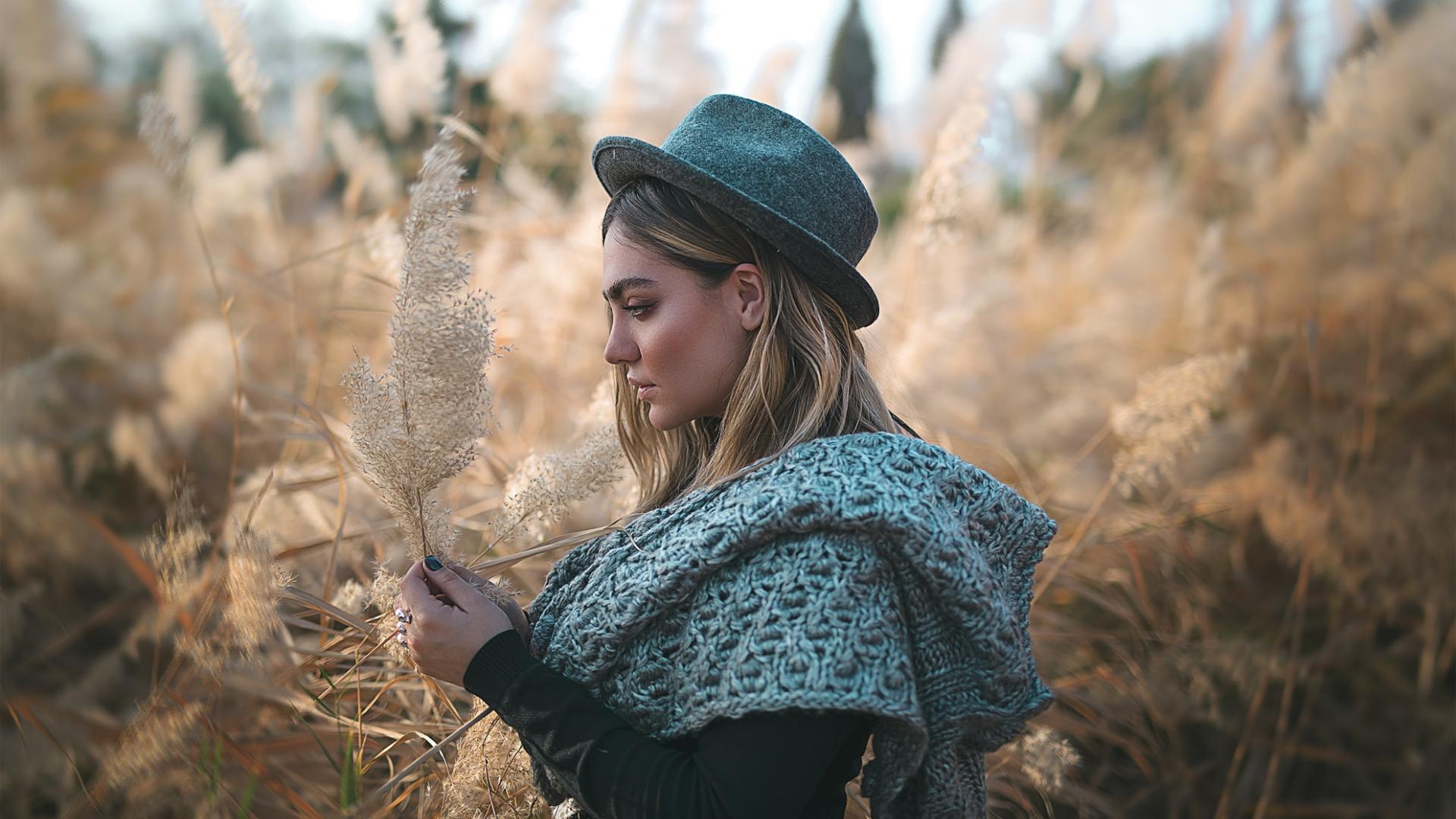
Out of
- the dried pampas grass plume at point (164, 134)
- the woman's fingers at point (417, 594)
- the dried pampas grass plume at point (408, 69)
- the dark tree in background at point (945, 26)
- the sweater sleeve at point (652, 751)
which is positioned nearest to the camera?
the sweater sleeve at point (652, 751)

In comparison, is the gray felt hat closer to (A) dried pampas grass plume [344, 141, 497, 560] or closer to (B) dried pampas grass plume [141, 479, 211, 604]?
(A) dried pampas grass plume [344, 141, 497, 560]

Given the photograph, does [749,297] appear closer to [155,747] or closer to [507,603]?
[507,603]

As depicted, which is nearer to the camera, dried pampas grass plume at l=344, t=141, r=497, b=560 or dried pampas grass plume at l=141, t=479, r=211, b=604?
dried pampas grass plume at l=344, t=141, r=497, b=560

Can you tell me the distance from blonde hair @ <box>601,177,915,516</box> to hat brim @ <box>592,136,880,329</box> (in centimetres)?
2

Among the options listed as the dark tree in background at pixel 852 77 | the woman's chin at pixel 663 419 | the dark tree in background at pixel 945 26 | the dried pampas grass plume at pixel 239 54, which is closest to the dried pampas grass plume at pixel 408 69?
the dried pampas grass plume at pixel 239 54

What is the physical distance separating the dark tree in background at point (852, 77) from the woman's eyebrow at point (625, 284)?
2.88m

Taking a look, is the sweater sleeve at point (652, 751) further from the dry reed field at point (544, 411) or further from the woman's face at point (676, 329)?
the woman's face at point (676, 329)

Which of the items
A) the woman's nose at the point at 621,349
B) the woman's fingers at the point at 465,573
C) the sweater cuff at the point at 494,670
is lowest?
the sweater cuff at the point at 494,670

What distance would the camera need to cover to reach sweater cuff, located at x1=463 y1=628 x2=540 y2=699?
1.10 meters

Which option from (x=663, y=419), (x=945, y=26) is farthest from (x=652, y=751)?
(x=945, y=26)

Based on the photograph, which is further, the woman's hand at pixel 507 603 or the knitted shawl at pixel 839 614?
the woman's hand at pixel 507 603

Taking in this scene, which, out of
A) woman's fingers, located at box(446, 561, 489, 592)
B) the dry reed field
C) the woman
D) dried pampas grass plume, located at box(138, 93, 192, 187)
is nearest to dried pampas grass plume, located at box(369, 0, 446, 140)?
the dry reed field

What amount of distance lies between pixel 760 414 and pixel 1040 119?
3.39 meters

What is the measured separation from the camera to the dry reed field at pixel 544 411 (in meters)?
1.35
